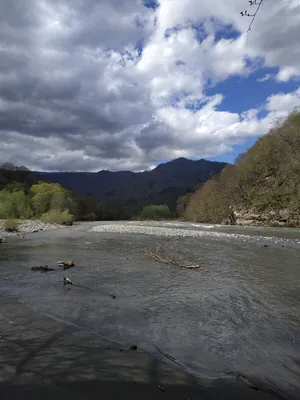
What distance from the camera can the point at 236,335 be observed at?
7133 millimetres

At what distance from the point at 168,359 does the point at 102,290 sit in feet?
18.6

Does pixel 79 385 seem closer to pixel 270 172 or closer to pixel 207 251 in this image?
pixel 207 251

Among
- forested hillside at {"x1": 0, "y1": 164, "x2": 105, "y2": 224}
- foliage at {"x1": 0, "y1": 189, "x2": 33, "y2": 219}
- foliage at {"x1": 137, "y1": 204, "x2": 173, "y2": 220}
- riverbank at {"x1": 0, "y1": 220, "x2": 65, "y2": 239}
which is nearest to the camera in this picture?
riverbank at {"x1": 0, "y1": 220, "x2": 65, "y2": 239}

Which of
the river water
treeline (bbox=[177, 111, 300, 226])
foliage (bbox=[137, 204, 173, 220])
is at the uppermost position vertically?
treeline (bbox=[177, 111, 300, 226])

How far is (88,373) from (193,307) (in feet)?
15.6

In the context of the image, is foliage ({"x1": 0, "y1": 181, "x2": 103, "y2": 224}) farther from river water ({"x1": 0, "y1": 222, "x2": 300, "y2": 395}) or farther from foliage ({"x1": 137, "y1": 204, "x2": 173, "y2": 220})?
river water ({"x1": 0, "y1": 222, "x2": 300, "y2": 395})

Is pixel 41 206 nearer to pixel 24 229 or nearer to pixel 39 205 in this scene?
pixel 39 205

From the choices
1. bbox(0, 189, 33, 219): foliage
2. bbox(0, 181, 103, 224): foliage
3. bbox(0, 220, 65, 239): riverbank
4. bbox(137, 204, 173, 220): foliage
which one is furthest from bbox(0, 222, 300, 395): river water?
bbox(137, 204, 173, 220): foliage

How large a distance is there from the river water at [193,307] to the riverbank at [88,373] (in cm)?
47

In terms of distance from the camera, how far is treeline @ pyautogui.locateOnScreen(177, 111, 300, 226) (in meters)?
63.7

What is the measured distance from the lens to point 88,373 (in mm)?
5074

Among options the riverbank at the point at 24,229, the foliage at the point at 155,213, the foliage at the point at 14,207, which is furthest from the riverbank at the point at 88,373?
the foliage at the point at 155,213

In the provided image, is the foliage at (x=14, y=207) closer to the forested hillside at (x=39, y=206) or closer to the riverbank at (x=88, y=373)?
the forested hillside at (x=39, y=206)

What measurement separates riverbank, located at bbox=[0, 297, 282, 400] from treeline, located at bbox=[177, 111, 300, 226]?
59457mm
